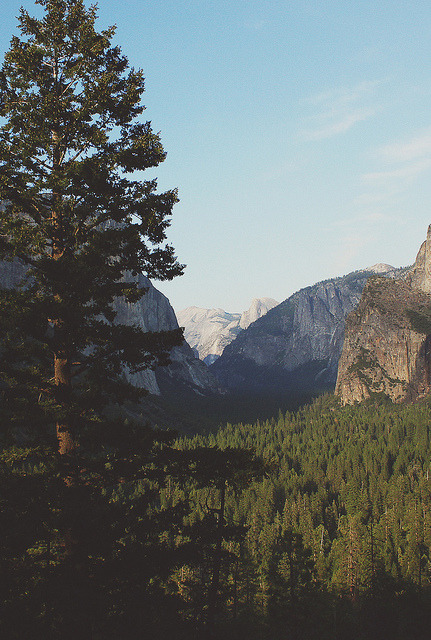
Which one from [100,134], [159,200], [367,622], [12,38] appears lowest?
[367,622]

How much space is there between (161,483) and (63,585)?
3.33 metres

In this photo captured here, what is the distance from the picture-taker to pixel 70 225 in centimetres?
1420

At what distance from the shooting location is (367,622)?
49875 mm

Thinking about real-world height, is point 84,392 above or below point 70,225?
below

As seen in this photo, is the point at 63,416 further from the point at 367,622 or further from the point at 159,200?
the point at 367,622

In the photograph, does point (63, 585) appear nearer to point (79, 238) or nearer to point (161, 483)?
point (161, 483)

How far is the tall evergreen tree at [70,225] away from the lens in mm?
12734

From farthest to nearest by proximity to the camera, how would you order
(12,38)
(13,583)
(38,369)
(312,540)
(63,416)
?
1. (312,540)
2. (12,38)
3. (38,369)
4. (63,416)
5. (13,583)

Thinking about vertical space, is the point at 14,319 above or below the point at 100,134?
below

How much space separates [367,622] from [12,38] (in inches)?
2423

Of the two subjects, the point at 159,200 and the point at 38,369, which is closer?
the point at 38,369

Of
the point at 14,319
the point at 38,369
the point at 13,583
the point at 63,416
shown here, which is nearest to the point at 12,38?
the point at 14,319

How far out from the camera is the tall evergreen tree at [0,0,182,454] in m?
12.7

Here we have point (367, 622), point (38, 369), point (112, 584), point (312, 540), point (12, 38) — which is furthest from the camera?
point (312, 540)
